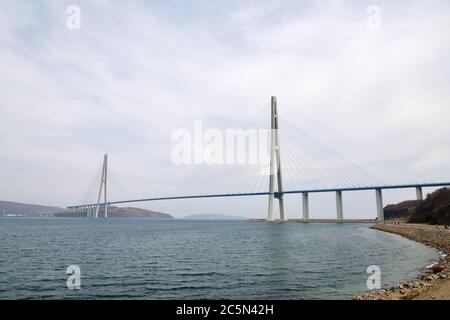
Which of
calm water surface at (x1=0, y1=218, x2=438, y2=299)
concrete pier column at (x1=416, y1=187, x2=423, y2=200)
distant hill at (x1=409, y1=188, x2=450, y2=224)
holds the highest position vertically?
concrete pier column at (x1=416, y1=187, x2=423, y2=200)

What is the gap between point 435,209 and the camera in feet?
216

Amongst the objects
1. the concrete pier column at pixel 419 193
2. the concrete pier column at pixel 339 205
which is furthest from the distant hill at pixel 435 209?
the concrete pier column at pixel 339 205

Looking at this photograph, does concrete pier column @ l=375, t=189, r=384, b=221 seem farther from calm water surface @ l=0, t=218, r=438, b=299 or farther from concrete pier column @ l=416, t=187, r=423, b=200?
calm water surface @ l=0, t=218, r=438, b=299

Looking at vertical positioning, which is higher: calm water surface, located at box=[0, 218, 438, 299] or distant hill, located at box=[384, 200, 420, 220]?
distant hill, located at box=[384, 200, 420, 220]

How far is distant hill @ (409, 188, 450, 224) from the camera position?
62.6 m

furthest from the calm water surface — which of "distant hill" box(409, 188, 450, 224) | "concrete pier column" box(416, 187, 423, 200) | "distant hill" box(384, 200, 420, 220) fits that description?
"distant hill" box(384, 200, 420, 220)

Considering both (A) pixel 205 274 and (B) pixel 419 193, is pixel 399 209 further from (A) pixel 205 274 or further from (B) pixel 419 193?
(A) pixel 205 274

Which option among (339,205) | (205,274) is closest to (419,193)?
(339,205)
